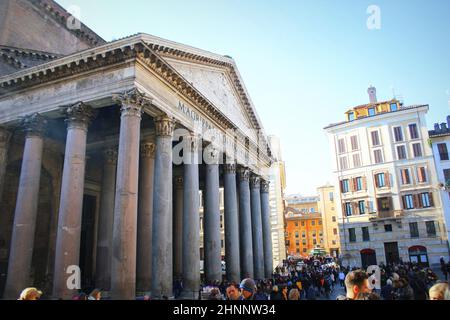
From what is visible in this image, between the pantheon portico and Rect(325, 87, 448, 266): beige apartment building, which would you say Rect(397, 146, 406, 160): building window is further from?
the pantheon portico

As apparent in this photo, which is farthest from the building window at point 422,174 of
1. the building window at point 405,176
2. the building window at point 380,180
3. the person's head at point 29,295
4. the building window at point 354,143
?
the person's head at point 29,295

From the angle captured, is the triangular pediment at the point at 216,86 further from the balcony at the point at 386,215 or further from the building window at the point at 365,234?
the building window at the point at 365,234

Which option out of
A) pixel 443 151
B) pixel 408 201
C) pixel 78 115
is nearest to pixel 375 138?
pixel 443 151

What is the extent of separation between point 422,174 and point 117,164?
79.3 ft

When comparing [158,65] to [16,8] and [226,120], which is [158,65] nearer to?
[226,120]

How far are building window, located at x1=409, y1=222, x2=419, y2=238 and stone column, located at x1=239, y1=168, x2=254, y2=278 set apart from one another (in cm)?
1491

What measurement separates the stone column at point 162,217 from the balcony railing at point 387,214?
69.0ft

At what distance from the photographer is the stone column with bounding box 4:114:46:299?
1034 centimetres

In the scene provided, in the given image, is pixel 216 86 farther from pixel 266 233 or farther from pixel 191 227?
pixel 266 233

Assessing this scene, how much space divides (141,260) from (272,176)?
2384cm

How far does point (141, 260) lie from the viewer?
11.9 metres

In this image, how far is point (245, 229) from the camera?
18109 mm

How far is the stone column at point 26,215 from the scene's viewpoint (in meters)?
10.3

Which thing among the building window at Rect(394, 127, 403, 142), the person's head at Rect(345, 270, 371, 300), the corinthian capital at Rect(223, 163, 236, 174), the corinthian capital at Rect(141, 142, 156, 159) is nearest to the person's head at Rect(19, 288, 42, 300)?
the person's head at Rect(345, 270, 371, 300)
